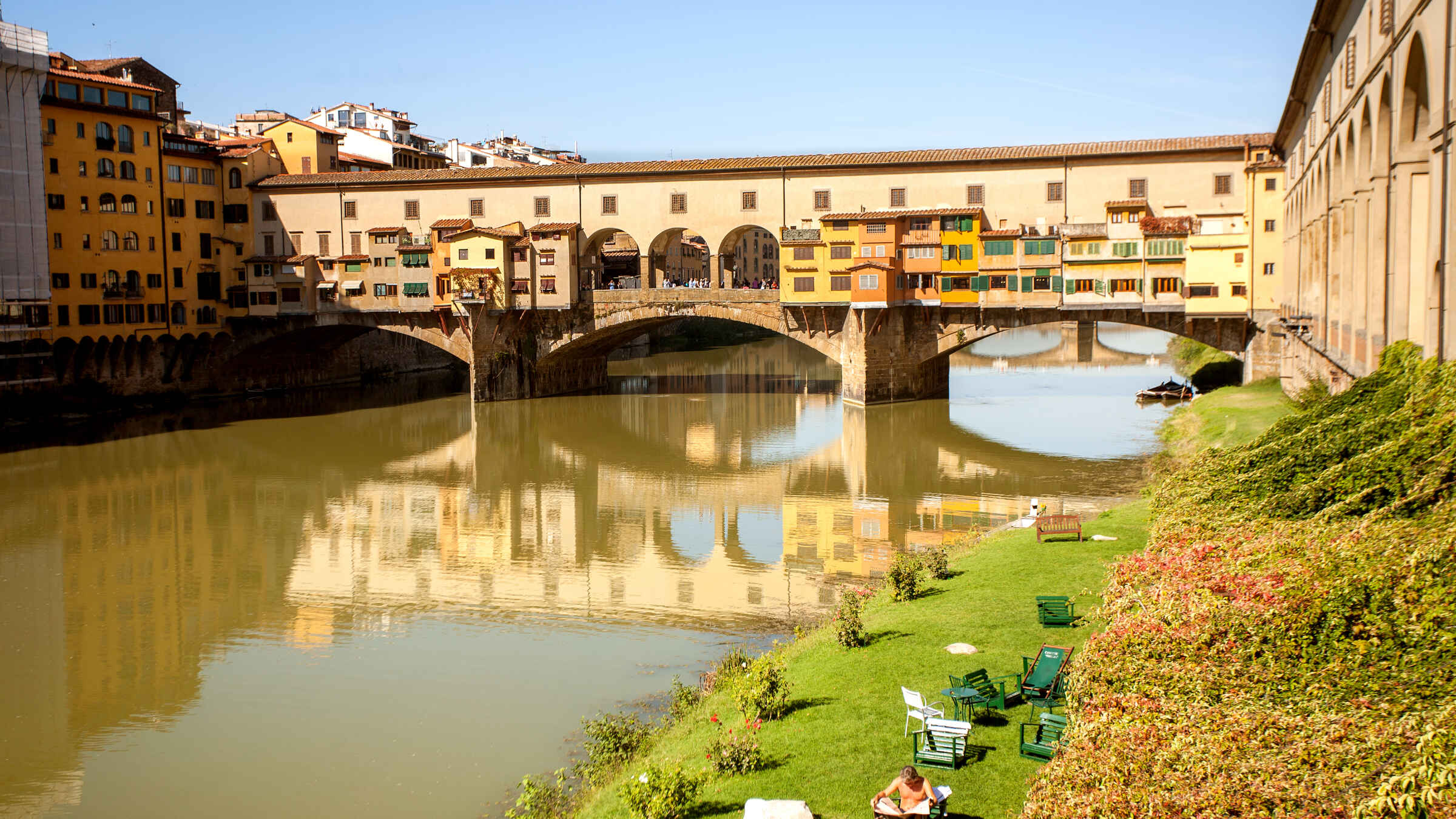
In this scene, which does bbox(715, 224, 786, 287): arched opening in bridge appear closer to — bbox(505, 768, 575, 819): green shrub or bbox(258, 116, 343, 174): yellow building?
bbox(258, 116, 343, 174): yellow building

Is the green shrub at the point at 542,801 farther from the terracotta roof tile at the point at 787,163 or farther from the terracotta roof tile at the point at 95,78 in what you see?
the terracotta roof tile at the point at 95,78

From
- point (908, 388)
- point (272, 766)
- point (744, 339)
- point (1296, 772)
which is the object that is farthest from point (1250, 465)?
point (744, 339)

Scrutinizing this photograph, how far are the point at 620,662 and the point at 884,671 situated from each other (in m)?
4.45

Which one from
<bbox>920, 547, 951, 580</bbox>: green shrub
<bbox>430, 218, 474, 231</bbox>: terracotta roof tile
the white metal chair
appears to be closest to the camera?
the white metal chair

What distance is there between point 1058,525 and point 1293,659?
11251 mm

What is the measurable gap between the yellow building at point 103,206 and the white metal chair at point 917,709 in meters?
39.4

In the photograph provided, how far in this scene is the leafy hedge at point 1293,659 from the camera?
639cm

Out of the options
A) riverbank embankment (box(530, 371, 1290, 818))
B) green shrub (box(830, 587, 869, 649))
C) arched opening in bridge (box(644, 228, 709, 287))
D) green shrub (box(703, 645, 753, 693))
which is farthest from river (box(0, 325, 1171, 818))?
arched opening in bridge (box(644, 228, 709, 287))

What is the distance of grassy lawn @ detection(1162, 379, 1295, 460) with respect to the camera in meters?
24.8

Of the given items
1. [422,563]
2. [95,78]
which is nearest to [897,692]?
[422,563]

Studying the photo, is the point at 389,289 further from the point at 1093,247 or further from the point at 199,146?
the point at 1093,247

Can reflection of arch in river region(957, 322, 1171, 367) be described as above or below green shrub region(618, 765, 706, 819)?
above

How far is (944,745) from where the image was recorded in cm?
1003

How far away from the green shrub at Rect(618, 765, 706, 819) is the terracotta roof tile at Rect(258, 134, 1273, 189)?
32915mm
